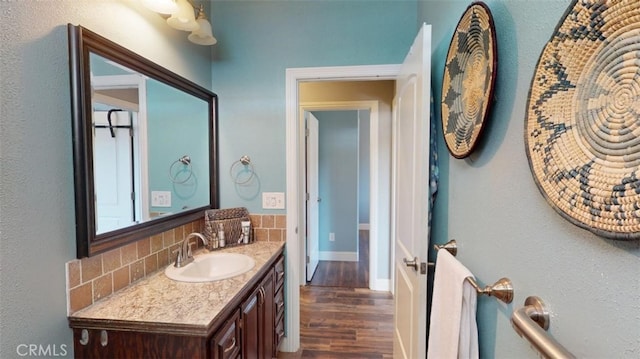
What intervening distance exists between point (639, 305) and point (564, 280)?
15 cm

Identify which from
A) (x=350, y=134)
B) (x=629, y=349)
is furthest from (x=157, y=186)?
(x=350, y=134)

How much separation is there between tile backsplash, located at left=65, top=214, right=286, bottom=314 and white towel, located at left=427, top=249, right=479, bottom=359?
4.40ft

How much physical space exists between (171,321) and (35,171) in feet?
2.18

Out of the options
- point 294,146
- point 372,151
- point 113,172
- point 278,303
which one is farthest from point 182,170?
point 372,151

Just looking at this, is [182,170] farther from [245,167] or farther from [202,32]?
[202,32]

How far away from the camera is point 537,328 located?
60 centimetres

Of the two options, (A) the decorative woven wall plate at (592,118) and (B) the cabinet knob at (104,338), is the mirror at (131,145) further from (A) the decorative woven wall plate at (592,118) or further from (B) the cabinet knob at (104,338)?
(A) the decorative woven wall plate at (592,118)

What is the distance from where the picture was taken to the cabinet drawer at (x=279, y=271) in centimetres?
195

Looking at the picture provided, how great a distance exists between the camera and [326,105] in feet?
10.3

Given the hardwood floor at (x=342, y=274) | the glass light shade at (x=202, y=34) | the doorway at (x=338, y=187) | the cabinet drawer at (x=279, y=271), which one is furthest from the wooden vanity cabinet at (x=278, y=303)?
the doorway at (x=338, y=187)

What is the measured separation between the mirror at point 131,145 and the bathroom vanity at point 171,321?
24 centimetres

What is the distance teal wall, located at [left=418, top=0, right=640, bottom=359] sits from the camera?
1.62 ft

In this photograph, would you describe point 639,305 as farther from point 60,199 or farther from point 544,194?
point 60,199

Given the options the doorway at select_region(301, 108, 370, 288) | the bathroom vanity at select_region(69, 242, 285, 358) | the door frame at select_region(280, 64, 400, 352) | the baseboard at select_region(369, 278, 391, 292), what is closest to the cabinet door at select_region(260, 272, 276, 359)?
the bathroom vanity at select_region(69, 242, 285, 358)
